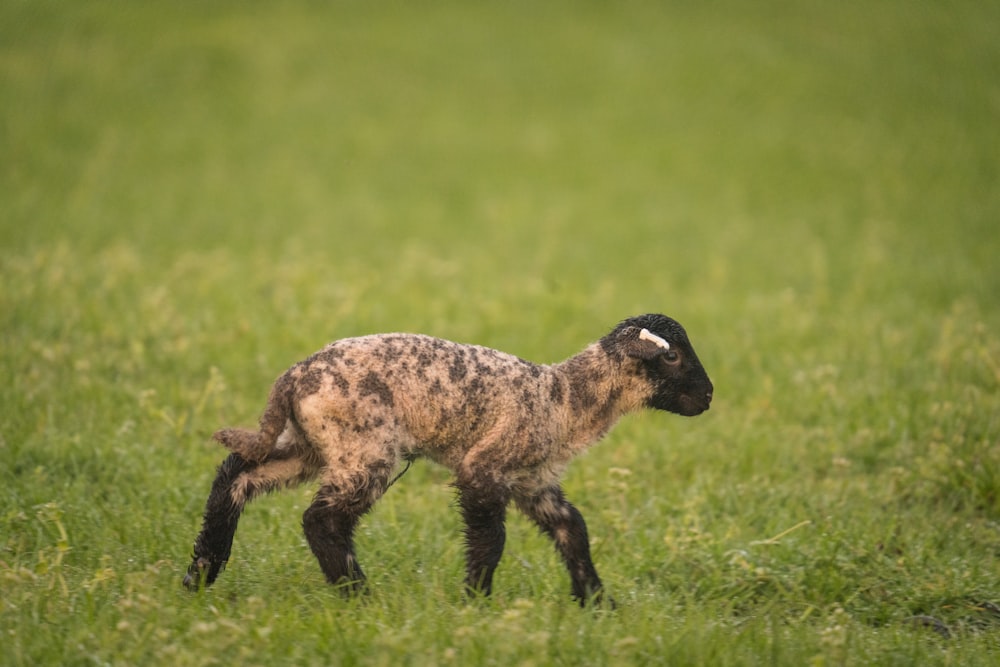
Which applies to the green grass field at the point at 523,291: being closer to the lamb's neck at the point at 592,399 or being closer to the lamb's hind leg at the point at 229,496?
the lamb's hind leg at the point at 229,496

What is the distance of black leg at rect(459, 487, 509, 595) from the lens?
630cm

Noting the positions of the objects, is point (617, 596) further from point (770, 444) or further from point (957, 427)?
point (957, 427)

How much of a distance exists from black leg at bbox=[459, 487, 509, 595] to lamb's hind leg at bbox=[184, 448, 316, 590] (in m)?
0.87

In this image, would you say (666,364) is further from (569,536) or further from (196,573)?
(196,573)

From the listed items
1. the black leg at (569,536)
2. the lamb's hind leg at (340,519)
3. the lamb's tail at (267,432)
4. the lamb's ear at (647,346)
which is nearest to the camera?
the lamb's hind leg at (340,519)

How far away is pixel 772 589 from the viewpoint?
7.06 m

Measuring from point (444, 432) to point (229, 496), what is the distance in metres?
1.17

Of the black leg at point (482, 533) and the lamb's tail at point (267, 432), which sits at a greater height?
the lamb's tail at point (267, 432)

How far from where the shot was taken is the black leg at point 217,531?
20.8 feet

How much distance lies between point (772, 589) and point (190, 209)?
14327mm

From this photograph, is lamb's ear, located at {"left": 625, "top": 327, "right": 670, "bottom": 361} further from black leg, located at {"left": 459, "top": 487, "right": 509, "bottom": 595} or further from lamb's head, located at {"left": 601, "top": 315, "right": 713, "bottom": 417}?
black leg, located at {"left": 459, "top": 487, "right": 509, "bottom": 595}

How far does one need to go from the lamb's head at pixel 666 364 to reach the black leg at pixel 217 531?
7.03ft

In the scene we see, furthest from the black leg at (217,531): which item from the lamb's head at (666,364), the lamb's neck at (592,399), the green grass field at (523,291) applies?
the lamb's head at (666,364)

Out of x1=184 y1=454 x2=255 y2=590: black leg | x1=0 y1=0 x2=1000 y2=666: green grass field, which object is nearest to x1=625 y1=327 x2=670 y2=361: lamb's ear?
x1=0 y1=0 x2=1000 y2=666: green grass field
